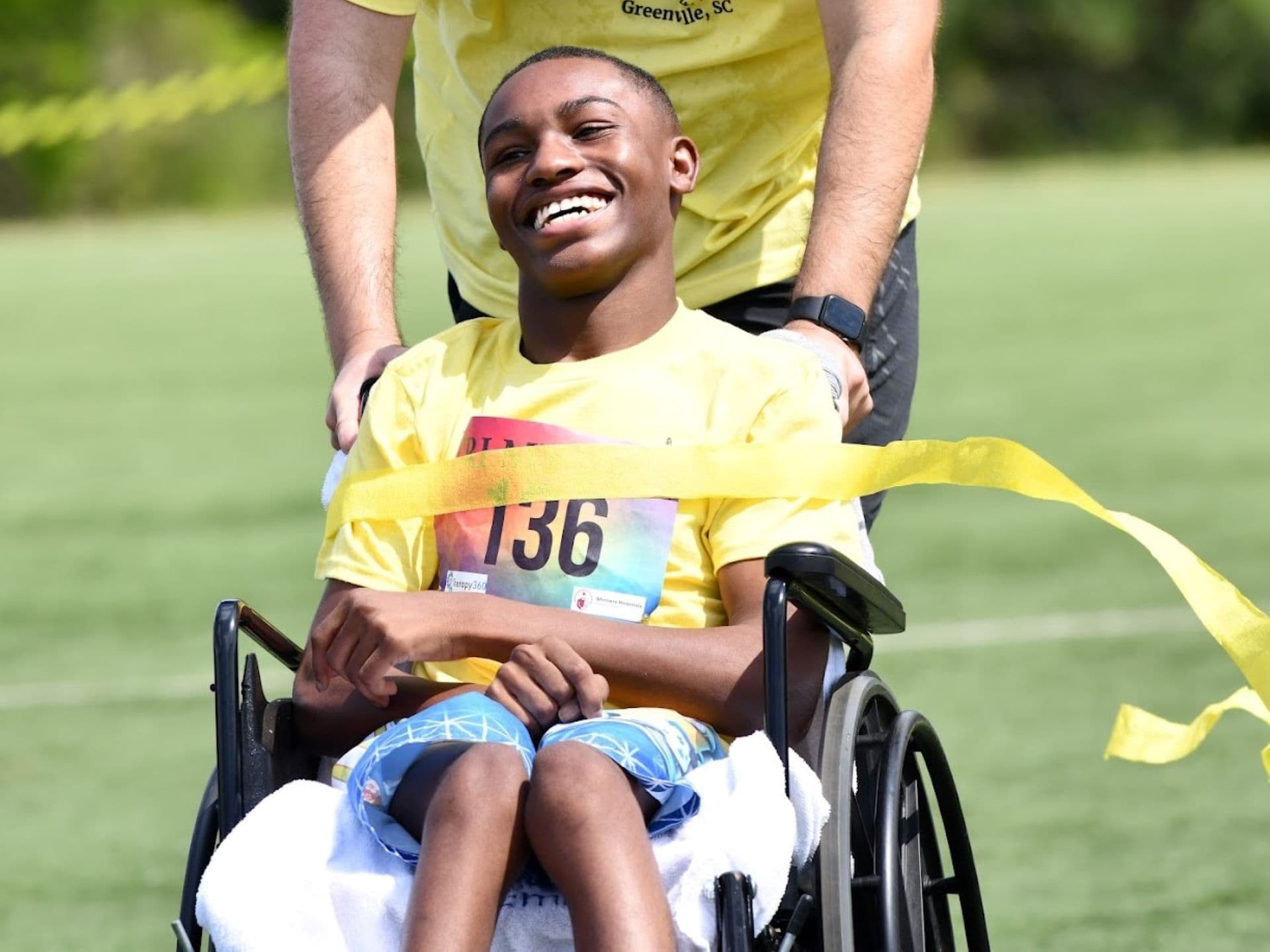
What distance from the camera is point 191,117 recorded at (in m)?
31.4

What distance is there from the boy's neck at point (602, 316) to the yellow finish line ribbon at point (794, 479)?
0.20 metres

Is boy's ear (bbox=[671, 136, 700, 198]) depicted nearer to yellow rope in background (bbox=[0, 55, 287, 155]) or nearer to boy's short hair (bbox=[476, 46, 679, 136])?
boy's short hair (bbox=[476, 46, 679, 136])

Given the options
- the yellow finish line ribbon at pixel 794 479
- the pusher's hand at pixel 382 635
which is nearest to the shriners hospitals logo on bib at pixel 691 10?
the yellow finish line ribbon at pixel 794 479

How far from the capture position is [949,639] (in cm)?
682

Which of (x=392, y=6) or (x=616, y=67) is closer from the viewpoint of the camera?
(x=616, y=67)

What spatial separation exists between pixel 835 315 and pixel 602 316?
0.37 metres

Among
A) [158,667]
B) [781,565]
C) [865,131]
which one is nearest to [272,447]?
[158,667]

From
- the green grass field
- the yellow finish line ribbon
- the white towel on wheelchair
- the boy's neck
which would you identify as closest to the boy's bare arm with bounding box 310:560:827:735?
the white towel on wheelchair

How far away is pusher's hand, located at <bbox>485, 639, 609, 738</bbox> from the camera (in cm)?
270

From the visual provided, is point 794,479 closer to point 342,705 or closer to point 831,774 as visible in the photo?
point 831,774

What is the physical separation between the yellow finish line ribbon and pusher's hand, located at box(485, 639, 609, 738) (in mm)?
283

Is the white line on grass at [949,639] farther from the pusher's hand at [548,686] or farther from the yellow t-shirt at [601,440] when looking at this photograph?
the pusher's hand at [548,686]

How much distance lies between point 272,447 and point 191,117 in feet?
70.3

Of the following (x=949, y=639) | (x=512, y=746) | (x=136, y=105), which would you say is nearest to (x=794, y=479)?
(x=512, y=746)
